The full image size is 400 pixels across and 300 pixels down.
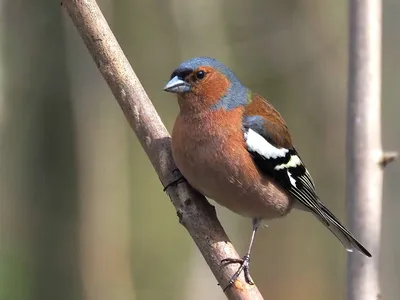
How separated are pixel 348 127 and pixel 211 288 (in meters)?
3.21

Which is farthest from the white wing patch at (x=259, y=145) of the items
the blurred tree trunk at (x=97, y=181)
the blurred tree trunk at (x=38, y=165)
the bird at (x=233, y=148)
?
the blurred tree trunk at (x=38, y=165)

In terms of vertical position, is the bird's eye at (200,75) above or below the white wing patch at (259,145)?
above

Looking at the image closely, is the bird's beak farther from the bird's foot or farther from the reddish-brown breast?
the bird's foot

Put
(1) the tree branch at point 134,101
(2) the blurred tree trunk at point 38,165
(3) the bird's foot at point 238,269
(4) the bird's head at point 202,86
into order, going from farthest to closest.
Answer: (2) the blurred tree trunk at point 38,165, (4) the bird's head at point 202,86, (1) the tree branch at point 134,101, (3) the bird's foot at point 238,269

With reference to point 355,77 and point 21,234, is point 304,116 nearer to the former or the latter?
point 21,234

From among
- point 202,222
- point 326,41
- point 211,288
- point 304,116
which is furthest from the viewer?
point 304,116

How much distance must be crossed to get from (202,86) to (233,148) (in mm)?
315

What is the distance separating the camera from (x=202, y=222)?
7.15ft

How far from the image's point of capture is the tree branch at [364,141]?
186 centimetres

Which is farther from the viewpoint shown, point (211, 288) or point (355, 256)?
point (211, 288)

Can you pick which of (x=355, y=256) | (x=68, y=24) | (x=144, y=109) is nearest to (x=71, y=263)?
(x=68, y=24)

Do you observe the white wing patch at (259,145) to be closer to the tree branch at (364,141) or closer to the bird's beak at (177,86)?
the bird's beak at (177,86)

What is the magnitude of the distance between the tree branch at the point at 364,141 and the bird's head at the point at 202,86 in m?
0.80

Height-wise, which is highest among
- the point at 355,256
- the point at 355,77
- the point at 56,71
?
the point at 56,71
